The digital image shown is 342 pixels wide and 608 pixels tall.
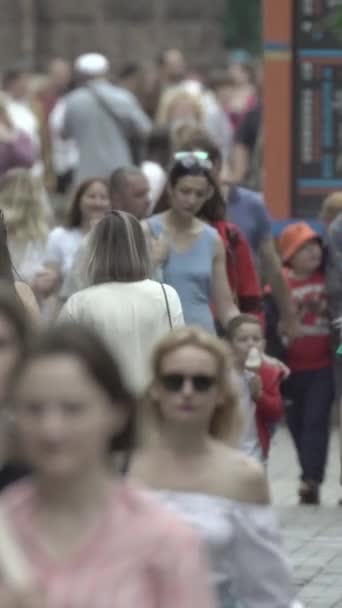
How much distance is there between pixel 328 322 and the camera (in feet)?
38.4

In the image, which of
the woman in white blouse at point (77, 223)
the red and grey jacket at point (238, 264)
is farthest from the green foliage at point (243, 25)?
the red and grey jacket at point (238, 264)

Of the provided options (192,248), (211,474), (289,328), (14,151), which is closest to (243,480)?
(211,474)

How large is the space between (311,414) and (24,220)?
1963 mm

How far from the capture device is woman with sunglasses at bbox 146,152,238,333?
370 inches

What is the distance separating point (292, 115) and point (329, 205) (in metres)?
3.21

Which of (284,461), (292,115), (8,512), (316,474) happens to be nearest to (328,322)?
(316,474)

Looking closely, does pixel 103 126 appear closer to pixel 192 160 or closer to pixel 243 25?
pixel 192 160

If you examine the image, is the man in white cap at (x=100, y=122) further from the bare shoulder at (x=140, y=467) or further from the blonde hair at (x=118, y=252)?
the bare shoulder at (x=140, y=467)

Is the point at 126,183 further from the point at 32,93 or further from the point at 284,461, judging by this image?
the point at 32,93

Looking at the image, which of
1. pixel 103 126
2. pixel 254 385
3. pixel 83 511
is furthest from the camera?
pixel 103 126

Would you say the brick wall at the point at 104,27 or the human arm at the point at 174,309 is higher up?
the human arm at the point at 174,309

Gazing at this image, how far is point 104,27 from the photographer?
3456 centimetres

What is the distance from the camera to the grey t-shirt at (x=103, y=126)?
1708cm

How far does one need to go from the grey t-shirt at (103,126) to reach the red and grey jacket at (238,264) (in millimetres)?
6712
